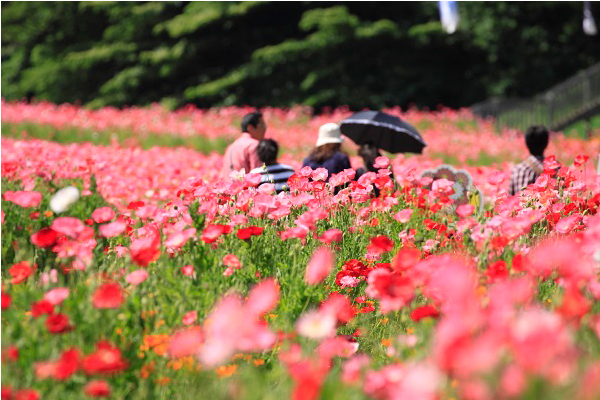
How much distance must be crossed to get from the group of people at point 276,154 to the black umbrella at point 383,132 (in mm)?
601

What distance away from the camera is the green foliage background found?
67.6 ft

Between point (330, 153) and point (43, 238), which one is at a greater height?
point (43, 238)

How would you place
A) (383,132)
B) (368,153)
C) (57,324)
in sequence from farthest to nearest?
(383,132) < (368,153) < (57,324)

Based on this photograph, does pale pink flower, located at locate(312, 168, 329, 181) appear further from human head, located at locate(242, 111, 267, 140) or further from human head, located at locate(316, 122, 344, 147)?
human head, located at locate(242, 111, 267, 140)

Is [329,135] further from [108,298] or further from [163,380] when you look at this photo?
[108,298]

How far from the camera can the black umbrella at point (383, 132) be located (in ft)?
20.6

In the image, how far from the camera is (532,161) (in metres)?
5.34

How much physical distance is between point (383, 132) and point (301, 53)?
1417cm

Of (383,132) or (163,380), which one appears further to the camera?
(383,132)

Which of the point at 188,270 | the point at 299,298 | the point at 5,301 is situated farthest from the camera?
the point at 299,298

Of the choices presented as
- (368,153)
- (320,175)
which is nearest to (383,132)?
(368,153)

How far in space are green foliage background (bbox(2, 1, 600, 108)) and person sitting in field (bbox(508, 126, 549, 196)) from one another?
15007mm

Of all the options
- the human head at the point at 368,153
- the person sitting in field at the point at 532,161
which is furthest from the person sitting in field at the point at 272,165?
the person sitting in field at the point at 532,161

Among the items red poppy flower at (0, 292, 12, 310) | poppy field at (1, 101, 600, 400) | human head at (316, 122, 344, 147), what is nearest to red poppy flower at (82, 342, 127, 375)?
poppy field at (1, 101, 600, 400)
